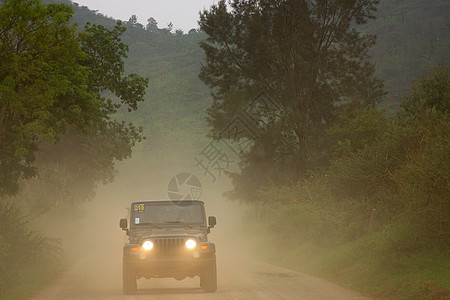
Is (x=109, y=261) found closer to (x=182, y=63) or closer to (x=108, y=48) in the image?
(x=108, y=48)

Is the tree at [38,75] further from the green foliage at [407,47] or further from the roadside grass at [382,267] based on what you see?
the green foliage at [407,47]

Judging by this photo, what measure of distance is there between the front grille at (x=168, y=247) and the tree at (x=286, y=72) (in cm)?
2381

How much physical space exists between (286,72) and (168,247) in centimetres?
2575

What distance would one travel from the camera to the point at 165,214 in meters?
17.8

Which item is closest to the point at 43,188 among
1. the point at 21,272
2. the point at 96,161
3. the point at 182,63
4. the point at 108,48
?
the point at 96,161

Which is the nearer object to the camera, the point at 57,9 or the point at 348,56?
Result: the point at 57,9

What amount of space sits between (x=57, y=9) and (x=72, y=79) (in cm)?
254

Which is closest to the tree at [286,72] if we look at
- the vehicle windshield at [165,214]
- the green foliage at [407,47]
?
the vehicle windshield at [165,214]

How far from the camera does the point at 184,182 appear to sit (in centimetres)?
12962

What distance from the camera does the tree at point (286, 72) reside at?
39.9 metres

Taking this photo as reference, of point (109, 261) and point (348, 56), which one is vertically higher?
point (348, 56)

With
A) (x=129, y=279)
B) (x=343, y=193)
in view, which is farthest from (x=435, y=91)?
(x=129, y=279)

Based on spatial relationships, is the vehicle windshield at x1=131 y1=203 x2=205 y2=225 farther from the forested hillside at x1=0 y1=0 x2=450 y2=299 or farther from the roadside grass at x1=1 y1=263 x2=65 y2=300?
the forested hillside at x1=0 y1=0 x2=450 y2=299

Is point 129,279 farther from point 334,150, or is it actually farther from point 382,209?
point 334,150
